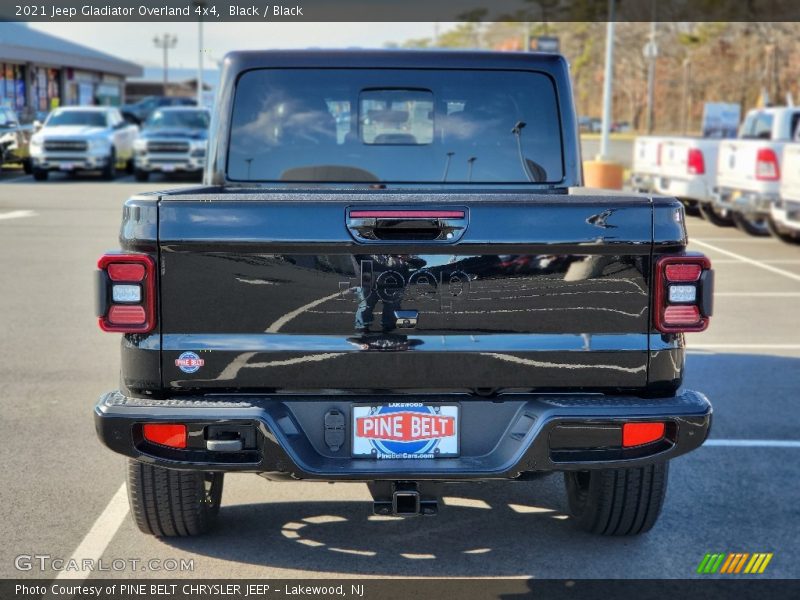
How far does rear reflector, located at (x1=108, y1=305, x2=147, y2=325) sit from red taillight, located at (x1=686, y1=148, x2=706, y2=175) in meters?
15.6

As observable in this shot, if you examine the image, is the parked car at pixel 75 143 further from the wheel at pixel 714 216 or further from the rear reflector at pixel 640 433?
the rear reflector at pixel 640 433

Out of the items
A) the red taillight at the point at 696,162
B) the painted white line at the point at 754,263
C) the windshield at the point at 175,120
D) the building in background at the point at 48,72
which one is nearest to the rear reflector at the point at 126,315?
the painted white line at the point at 754,263

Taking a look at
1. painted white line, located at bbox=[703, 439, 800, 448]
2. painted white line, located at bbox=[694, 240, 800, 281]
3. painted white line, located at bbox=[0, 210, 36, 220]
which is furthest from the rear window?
painted white line, located at bbox=[0, 210, 36, 220]

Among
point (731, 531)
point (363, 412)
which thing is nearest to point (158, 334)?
point (363, 412)

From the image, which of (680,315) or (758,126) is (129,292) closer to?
(680,315)

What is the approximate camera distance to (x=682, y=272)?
13.0 feet

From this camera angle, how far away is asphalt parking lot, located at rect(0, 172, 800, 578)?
14.7 ft

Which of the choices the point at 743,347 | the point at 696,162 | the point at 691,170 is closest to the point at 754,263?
the point at 696,162

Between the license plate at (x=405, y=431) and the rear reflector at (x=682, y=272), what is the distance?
0.88 metres

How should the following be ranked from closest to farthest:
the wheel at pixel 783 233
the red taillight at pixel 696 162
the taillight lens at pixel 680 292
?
1. the taillight lens at pixel 680 292
2. the wheel at pixel 783 233
3. the red taillight at pixel 696 162

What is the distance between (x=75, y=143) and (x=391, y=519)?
24.3 m

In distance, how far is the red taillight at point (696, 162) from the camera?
18.3 metres

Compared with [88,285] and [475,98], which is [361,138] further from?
[88,285]

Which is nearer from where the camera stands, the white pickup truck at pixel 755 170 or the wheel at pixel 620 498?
the wheel at pixel 620 498
